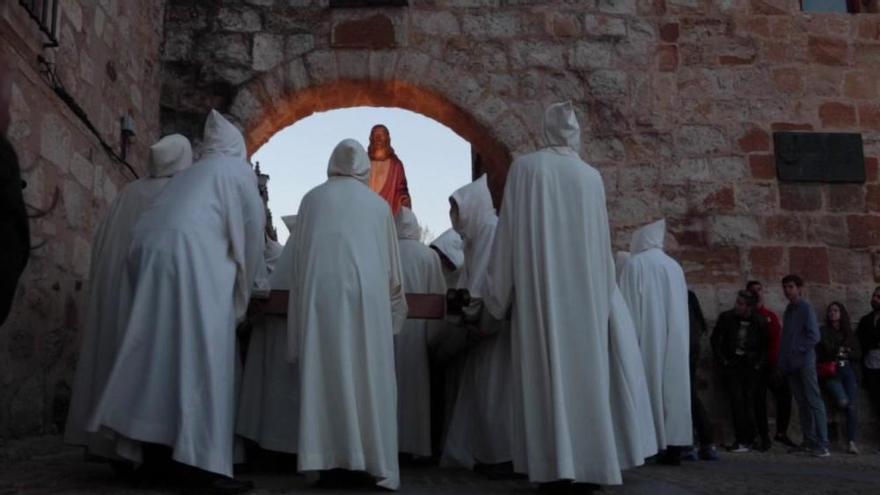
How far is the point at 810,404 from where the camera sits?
22.3ft

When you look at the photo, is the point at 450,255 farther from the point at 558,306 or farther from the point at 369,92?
the point at 369,92

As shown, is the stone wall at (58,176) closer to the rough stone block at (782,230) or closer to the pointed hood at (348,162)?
the pointed hood at (348,162)

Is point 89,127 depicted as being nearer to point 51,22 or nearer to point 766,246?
point 51,22

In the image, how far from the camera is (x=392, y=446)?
3639 mm

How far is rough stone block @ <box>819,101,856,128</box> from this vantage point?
8156mm

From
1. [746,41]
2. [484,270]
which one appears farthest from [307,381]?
[746,41]

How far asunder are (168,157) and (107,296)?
2.47ft

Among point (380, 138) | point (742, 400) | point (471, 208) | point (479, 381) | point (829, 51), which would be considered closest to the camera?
point (479, 381)

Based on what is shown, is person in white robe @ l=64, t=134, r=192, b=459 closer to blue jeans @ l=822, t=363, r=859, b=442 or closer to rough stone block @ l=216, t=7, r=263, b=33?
rough stone block @ l=216, t=7, r=263, b=33

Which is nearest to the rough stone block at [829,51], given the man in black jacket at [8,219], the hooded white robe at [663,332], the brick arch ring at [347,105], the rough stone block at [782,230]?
the rough stone block at [782,230]

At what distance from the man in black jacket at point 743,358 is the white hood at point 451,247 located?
258 cm

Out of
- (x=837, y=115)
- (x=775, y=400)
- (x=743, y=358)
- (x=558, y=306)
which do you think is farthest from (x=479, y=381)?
(x=837, y=115)

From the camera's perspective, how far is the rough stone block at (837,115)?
8.16 metres

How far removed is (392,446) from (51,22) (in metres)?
3.44
